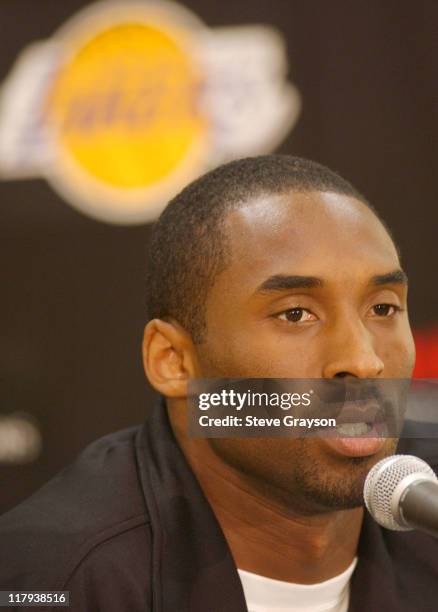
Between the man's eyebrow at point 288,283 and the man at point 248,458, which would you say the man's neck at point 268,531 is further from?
the man's eyebrow at point 288,283

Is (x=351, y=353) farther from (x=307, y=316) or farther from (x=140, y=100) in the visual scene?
(x=140, y=100)

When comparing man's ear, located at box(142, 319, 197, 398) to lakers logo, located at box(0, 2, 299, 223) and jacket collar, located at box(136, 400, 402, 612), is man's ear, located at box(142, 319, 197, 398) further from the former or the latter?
lakers logo, located at box(0, 2, 299, 223)

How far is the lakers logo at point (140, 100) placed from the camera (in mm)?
1395

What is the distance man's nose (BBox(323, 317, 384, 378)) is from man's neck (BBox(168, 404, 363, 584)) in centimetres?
20

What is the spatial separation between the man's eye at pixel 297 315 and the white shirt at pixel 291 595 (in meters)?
0.31

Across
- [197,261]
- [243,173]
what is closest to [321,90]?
[243,173]

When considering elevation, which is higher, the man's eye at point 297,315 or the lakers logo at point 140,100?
the lakers logo at point 140,100

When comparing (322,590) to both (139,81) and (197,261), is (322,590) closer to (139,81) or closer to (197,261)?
(197,261)

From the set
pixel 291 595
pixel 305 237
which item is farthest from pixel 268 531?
pixel 305 237

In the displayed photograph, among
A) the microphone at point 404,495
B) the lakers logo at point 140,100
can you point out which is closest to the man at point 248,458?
the microphone at point 404,495

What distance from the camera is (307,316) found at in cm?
90

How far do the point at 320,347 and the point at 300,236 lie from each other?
125mm

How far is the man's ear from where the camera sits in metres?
0.99

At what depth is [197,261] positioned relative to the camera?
0.98 m
